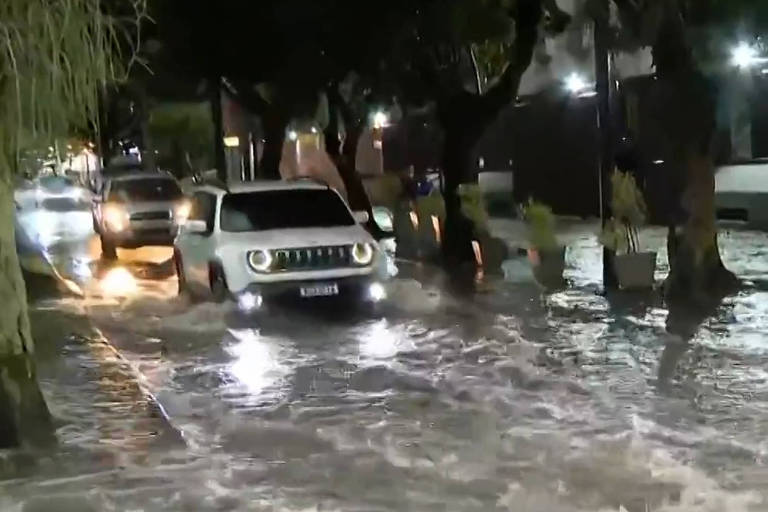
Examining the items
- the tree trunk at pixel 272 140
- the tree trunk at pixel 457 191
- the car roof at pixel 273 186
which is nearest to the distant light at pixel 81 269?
the tree trunk at pixel 272 140

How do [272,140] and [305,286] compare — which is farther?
[272,140]

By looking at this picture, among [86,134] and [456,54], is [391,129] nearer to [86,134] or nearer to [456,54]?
[456,54]

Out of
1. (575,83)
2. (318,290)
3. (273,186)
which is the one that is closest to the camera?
(318,290)

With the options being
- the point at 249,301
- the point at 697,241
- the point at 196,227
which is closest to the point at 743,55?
the point at 697,241

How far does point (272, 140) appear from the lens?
96.5ft

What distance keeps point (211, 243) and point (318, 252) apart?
142cm

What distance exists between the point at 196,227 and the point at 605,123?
554 cm

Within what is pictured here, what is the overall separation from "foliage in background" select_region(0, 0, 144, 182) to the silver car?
56.0 ft

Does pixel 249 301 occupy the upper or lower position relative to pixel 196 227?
lower

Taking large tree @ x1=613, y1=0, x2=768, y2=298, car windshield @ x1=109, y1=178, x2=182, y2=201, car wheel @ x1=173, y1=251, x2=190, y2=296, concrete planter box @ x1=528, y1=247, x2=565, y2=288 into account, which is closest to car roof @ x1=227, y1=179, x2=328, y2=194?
car wheel @ x1=173, y1=251, x2=190, y2=296

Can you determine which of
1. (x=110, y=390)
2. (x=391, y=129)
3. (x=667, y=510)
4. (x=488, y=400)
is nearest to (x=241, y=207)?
(x=110, y=390)

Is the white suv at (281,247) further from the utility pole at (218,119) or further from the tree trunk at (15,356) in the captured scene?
the utility pole at (218,119)

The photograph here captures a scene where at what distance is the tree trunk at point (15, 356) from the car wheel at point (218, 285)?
229 inches

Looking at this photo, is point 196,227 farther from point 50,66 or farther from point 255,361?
point 50,66
